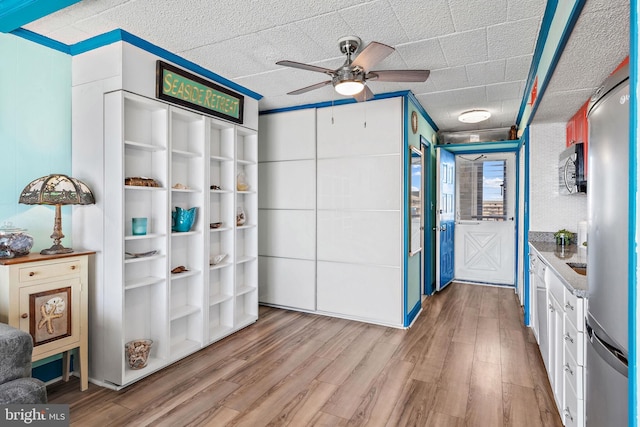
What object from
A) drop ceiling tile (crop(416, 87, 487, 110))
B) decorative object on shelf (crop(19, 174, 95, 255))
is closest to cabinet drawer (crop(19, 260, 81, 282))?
decorative object on shelf (crop(19, 174, 95, 255))

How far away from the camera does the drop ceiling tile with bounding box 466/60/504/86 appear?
118 inches

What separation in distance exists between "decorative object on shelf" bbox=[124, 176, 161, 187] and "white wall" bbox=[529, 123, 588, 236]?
11.7ft

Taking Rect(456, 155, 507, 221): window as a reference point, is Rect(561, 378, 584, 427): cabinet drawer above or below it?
below

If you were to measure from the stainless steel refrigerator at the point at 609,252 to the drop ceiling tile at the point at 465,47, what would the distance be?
1392 mm

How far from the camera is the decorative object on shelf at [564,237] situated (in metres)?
3.39

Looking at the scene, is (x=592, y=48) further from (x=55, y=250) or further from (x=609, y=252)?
(x=55, y=250)

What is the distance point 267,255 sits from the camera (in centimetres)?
458

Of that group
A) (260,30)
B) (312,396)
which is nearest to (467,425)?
(312,396)

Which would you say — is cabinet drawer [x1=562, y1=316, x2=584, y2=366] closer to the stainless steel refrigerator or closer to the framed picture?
the stainless steel refrigerator

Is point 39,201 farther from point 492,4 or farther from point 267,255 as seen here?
point 492,4

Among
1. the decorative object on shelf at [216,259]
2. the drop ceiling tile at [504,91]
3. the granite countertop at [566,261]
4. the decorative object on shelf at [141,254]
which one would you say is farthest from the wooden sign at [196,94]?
the granite countertop at [566,261]

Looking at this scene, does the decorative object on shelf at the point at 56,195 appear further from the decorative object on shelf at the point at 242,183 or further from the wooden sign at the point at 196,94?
the decorative object on shelf at the point at 242,183

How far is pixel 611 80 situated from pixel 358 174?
2861 mm

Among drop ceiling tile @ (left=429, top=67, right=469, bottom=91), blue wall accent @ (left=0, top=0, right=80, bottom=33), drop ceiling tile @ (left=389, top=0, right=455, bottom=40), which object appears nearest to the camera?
blue wall accent @ (left=0, top=0, right=80, bottom=33)
